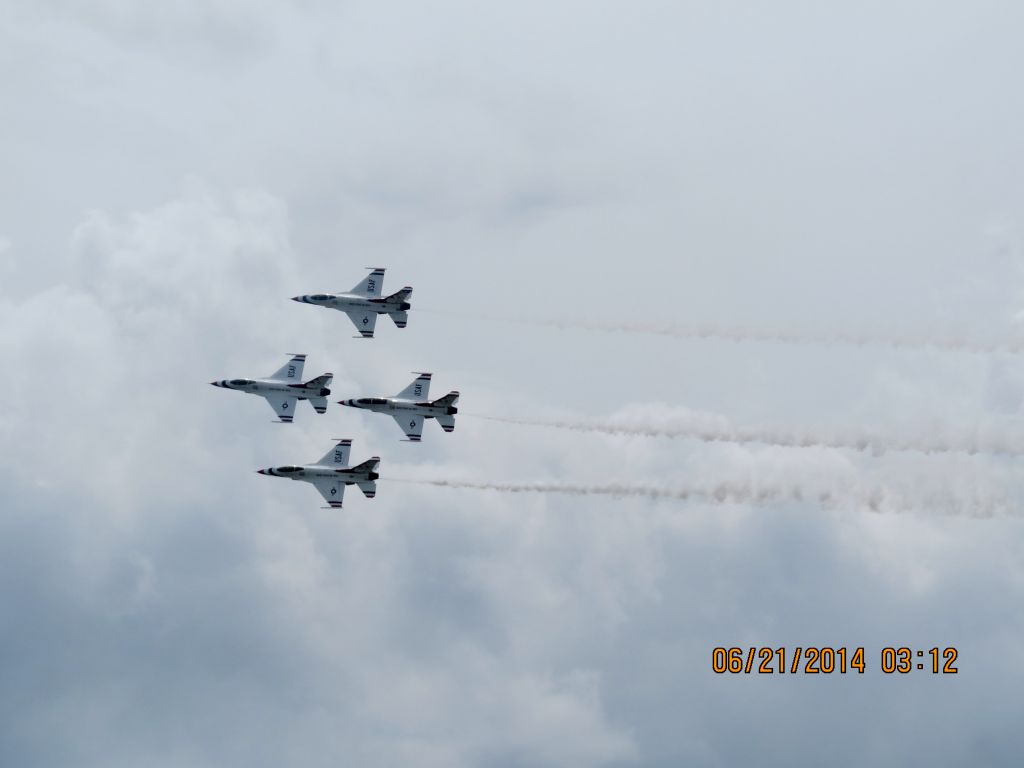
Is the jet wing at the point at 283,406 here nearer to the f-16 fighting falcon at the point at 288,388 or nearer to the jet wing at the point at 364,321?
the f-16 fighting falcon at the point at 288,388

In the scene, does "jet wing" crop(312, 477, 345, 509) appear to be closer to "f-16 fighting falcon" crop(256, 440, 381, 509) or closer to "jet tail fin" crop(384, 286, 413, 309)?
"f-16 fighting falcon" crop(256, 440, 381, 509)

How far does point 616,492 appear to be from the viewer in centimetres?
11469

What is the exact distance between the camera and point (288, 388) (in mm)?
125000

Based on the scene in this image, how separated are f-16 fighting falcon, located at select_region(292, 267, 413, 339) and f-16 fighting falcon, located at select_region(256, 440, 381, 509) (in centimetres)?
1139

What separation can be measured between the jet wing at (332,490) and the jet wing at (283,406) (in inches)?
265

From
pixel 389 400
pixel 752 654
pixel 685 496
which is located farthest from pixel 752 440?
pixel 389 400

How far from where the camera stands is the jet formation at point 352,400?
122m

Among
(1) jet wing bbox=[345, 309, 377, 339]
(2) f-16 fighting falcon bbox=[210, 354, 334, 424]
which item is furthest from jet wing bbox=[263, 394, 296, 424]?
(1) jet wing bbox=[345, 309, 377, 339]

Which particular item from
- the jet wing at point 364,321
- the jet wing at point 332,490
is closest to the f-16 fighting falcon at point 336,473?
the jet wing at point 332,490

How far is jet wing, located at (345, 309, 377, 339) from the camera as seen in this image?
126 meters

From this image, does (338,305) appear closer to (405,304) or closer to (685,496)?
(405,304)

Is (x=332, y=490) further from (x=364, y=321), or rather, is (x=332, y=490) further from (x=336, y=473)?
(x=364, y=321)

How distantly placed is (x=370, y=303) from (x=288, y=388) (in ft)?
35.8

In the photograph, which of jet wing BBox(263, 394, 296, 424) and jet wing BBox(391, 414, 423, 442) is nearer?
jet wing BBox(391, 414, 423, 442)
